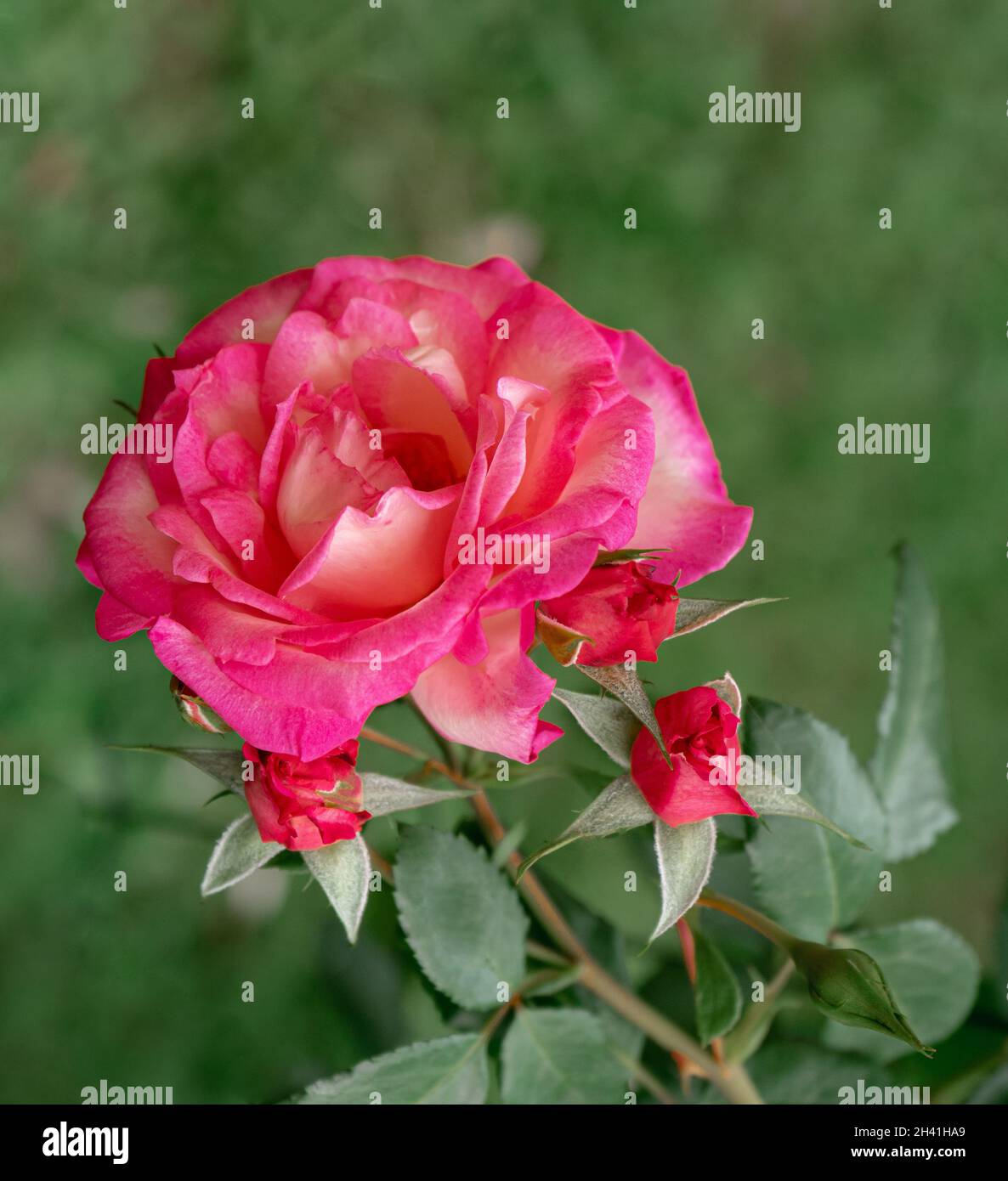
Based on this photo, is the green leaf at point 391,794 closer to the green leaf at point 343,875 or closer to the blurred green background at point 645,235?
the green leaf at point 343,875

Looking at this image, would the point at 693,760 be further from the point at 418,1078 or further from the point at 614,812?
the point at 418,1078

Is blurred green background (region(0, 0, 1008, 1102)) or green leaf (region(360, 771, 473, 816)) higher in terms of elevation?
blurred green background (region(0, 0, 1008, 1102))

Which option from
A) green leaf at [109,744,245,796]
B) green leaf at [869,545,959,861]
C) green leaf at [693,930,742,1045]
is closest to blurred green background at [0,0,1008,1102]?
green leaf at [869,545,959,861]

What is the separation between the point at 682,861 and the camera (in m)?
0.47

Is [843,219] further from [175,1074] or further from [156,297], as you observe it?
[175,1074]

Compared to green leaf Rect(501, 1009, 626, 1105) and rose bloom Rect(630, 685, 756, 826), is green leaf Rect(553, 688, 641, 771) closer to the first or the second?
rose bloom Rect(630, 685, 756, 826)

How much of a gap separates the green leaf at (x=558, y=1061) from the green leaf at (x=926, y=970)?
0.17 meters

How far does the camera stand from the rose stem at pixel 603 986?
590mm

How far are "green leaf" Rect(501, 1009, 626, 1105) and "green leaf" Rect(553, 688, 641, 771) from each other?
187 mm

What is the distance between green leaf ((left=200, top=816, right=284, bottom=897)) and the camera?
48 cm

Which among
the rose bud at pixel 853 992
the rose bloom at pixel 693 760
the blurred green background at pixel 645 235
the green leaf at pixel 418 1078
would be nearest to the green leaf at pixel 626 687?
the rose bloom at pixel 693 760

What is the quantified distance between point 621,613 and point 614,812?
3.7 inches

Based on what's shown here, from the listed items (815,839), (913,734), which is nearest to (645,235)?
(913,734)
